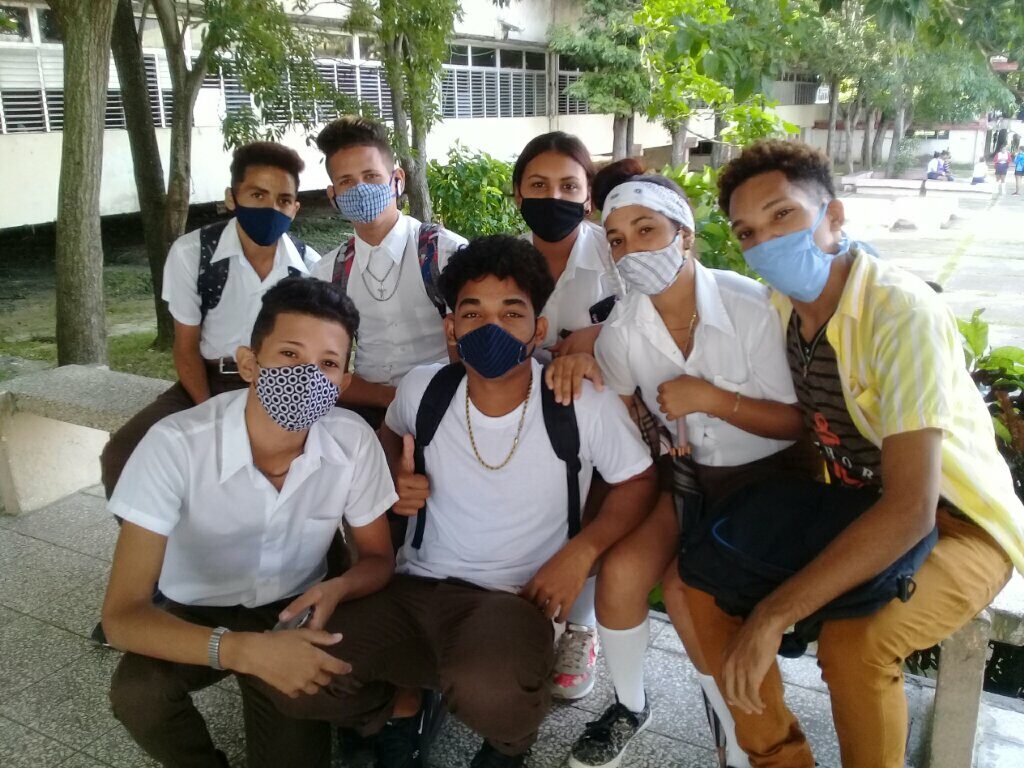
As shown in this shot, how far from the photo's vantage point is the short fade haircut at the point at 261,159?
2.92m

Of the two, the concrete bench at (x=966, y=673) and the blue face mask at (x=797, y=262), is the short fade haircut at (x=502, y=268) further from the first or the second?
the concrete bench at (x=966, y=673)

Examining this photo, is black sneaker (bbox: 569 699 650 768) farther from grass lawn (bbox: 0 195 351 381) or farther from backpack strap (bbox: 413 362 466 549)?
grass lawn (bbox: 0 195 351 381)

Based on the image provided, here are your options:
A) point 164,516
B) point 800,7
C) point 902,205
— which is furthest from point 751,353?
point 902,205

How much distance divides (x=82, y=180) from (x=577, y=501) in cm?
338

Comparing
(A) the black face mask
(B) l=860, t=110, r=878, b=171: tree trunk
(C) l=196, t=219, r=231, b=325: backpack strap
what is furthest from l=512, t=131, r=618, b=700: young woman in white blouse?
(B) l=860, t=110, r=878, b=171: tree trunk

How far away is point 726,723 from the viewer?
202 centimetres

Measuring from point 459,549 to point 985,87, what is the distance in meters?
24.3

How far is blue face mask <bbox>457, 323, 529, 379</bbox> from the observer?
207cm

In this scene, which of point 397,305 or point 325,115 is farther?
point 325,115

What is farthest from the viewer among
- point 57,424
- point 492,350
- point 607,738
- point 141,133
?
point 141,133

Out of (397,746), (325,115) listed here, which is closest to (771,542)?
(397,746)

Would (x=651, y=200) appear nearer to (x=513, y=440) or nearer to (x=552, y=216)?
(x=552, y=216)

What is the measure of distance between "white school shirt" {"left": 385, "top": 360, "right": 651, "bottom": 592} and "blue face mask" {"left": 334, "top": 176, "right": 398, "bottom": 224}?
901mm

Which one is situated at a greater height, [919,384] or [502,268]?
[502,268]
